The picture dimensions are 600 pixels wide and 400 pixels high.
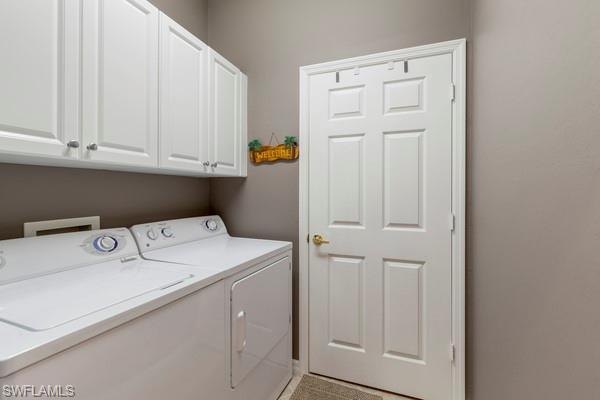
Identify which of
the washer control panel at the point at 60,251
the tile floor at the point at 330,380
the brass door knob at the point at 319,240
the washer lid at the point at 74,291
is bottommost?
the tile floor at the point at 330,380

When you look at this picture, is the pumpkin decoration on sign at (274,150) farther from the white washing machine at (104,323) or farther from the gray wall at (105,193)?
the white washing machine at (104,323)

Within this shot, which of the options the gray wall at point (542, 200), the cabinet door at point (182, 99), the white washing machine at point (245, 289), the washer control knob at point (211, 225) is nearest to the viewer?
the gray wall at point (542, 200)

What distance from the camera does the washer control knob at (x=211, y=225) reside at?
204 cm

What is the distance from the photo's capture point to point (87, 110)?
42.0 inches

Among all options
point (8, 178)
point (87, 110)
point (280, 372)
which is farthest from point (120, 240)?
point (280, 372)

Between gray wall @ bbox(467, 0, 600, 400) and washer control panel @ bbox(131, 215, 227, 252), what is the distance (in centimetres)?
173

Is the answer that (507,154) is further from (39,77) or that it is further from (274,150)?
(39,77)

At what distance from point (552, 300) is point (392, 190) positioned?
1.18 m

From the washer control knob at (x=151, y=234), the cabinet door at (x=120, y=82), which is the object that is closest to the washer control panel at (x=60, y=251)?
the washer control knob at (x=151, y=234)

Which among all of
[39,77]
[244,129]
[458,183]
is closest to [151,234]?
[39,77]

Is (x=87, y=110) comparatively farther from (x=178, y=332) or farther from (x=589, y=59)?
A: (x=589, y=59)

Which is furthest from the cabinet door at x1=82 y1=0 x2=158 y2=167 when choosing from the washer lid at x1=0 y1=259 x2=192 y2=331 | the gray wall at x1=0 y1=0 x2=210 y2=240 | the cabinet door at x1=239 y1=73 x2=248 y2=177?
the cabinet door at x1=239 y1=73 x2=248 y2=177

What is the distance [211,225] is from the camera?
207 centimetres

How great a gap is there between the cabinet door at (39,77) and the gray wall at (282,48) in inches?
48.7
